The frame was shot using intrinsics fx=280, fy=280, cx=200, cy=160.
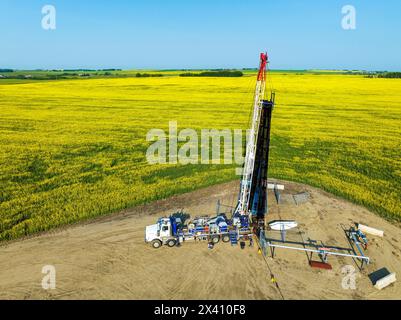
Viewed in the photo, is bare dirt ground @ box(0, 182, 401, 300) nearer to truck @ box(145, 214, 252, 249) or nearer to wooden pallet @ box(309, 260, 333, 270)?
wooden pallet @ box(309, 260, 333, 270)

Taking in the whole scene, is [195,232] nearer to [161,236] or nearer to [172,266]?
[161,236]

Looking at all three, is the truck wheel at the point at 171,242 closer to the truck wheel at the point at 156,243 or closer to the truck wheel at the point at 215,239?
the truck wheel at the point at 156,243

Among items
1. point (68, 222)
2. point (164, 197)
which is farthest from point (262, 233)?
point (68, 222)

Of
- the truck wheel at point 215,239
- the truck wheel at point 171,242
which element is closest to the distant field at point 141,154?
the truck wheel at point 171,242

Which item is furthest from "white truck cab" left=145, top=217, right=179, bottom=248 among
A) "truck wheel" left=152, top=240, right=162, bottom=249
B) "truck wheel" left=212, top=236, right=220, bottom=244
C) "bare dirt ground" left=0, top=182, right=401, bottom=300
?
"truck wheel" left=212, top=236, right=220, bottom=244
